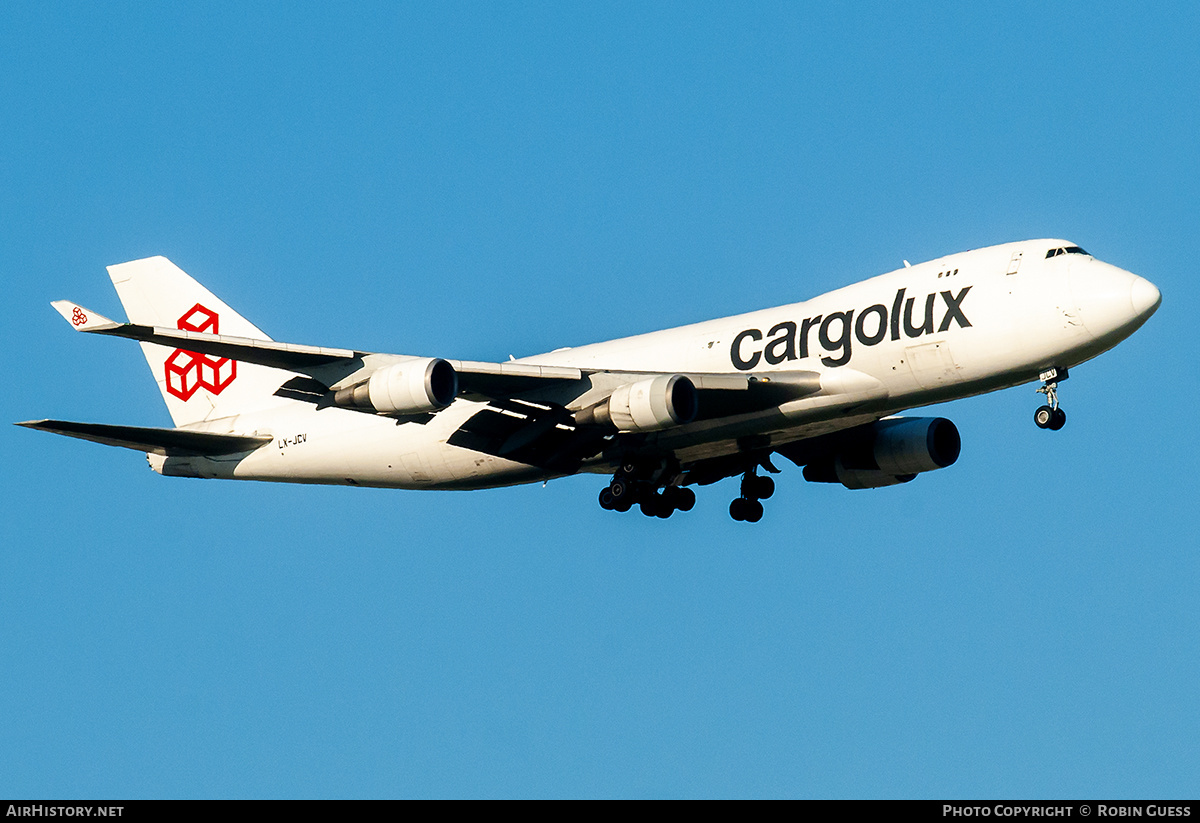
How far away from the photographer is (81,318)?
31.6m

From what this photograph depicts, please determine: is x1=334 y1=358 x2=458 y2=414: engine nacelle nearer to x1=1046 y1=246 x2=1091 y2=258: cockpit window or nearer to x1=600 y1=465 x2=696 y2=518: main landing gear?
Result: x1=600 y1=465 x2=696 y2=518: main landing gear

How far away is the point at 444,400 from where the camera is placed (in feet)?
105

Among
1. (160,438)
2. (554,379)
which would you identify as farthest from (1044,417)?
(160,438)

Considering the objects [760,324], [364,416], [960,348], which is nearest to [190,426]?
[364,416]

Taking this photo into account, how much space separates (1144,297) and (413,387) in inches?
614

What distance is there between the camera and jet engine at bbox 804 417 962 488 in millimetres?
38438

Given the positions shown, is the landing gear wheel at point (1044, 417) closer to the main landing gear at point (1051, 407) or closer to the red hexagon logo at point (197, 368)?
the main landing gear at point (1051, 407)

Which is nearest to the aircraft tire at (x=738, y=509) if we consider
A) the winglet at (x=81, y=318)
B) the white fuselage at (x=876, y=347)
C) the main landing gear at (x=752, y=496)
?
the main landing gear at (x=752, y=496)

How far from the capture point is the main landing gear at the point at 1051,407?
31.8 m

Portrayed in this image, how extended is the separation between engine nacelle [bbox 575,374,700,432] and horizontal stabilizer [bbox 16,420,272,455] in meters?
11.7

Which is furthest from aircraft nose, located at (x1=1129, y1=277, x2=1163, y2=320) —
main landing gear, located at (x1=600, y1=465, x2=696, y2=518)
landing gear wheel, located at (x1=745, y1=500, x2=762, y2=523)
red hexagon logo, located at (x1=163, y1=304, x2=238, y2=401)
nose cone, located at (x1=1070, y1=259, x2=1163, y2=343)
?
red hexagon logo, located at (x1=163, y1=304, x2=238, y2=401)

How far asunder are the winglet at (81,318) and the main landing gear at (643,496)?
12845 millimetres
